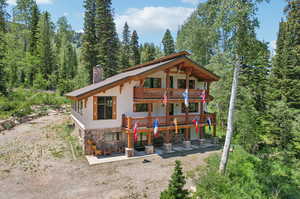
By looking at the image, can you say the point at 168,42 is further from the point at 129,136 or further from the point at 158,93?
the point at 129,136

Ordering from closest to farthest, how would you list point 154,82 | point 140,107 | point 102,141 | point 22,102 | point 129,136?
point 129,136 → point 102,141 → point 140,107 → point 154,82 → point 22,102

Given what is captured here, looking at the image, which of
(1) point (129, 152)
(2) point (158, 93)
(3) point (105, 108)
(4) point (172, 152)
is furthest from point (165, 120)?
(3) point (105, 108)

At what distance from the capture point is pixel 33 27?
41.3m

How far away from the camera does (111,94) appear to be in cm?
1326

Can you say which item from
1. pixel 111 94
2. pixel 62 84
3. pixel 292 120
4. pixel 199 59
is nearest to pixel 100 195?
pixel 111 94

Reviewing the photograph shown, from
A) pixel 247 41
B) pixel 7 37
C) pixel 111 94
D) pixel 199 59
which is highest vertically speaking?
pixel 7 37

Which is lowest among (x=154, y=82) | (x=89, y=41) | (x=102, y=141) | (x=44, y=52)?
(x=102, y=141)

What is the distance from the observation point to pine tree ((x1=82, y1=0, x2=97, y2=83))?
32.7 meters

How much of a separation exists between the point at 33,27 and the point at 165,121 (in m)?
44.1

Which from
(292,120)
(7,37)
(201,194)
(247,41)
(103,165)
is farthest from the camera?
(7,37)

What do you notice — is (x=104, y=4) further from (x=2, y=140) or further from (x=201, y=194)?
(x=201, y=194)

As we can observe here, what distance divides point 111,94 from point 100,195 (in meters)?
7.28

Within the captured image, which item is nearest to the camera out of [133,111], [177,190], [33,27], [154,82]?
[177,190]

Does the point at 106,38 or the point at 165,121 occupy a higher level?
the point at 106,38
